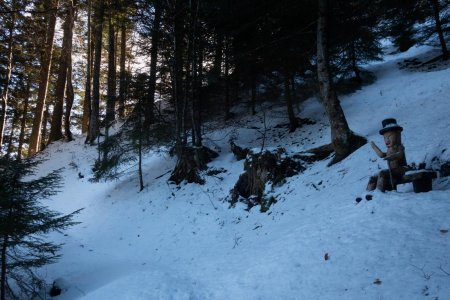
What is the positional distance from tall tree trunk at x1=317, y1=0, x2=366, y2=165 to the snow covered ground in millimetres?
489

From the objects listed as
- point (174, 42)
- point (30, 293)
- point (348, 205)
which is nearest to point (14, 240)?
point (30, 293)

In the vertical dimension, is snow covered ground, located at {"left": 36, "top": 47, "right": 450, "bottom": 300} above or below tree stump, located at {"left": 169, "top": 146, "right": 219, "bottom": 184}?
below

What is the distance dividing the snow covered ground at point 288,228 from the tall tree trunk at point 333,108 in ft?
1.60

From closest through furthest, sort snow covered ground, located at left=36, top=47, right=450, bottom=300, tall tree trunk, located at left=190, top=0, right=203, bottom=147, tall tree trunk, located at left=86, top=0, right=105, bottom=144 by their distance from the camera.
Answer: snow covered ground, located at left=36, top=47, right=450, bottom=300, tall tree trunk, located at left=190, top=0, right=203, bottom=147, tall tree trunk, located at left=86, top=0, right=105, bottom=144

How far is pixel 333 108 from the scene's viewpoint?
10.2 m

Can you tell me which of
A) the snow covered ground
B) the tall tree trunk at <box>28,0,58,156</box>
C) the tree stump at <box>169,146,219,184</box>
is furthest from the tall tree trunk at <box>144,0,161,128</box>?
the tall tree trunk at <box>28,0,58,156</box>

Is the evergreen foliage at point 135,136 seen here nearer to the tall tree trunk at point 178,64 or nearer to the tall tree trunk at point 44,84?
the tall tree trunk at point 178,64

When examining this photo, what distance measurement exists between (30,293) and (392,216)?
870 cm

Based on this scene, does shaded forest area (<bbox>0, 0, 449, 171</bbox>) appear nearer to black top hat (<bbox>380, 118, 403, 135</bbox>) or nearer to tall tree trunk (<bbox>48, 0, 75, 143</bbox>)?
tall tree trunk (<bbox>48, 0, 75, 143</bbox>)

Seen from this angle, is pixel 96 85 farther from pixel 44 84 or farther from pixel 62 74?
pixel 62 74

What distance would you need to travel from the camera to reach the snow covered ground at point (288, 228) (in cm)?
523

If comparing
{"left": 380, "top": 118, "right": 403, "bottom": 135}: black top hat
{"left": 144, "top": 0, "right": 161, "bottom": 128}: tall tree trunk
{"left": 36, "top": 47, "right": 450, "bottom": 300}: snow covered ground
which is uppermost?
{"left": 144, "top": 0, "right": 161, "bottom": 128}: tall tree trunk

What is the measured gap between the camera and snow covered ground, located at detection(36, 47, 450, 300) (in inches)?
206

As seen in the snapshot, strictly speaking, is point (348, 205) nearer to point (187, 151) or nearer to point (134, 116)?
point (187, 151)
